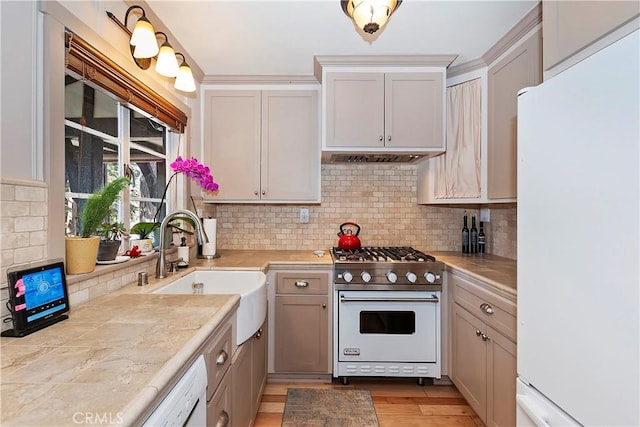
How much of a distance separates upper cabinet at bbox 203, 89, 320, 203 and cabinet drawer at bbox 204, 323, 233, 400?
1546mm

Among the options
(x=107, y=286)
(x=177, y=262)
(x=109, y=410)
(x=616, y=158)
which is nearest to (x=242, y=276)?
(x=177, y=262)

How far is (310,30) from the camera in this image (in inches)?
75.3

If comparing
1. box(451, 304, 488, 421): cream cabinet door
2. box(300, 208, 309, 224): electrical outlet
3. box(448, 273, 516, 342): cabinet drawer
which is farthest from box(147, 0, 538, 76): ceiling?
box(451, 304, 488, 421): cream cabinet door

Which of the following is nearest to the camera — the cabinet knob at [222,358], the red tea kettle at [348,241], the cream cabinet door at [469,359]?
the cabinet knob at [222,358]

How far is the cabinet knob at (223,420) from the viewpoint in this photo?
114 centimetres

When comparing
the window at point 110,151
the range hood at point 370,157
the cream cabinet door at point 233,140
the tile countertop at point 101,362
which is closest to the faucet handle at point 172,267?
the window at point 110,151

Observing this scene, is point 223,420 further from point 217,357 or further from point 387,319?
point 387,319

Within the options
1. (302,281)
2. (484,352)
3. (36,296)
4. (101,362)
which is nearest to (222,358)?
(101,362)

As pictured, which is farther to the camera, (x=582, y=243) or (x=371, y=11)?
(x=371, y=11)

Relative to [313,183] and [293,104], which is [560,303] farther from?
[293,104]

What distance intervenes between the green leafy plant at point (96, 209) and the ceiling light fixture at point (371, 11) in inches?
50.7

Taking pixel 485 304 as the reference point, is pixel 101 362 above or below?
above

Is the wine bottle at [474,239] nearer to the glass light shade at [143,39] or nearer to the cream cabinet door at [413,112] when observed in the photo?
the cream cabinet door at [413,112]

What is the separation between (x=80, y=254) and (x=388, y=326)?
1.85m
